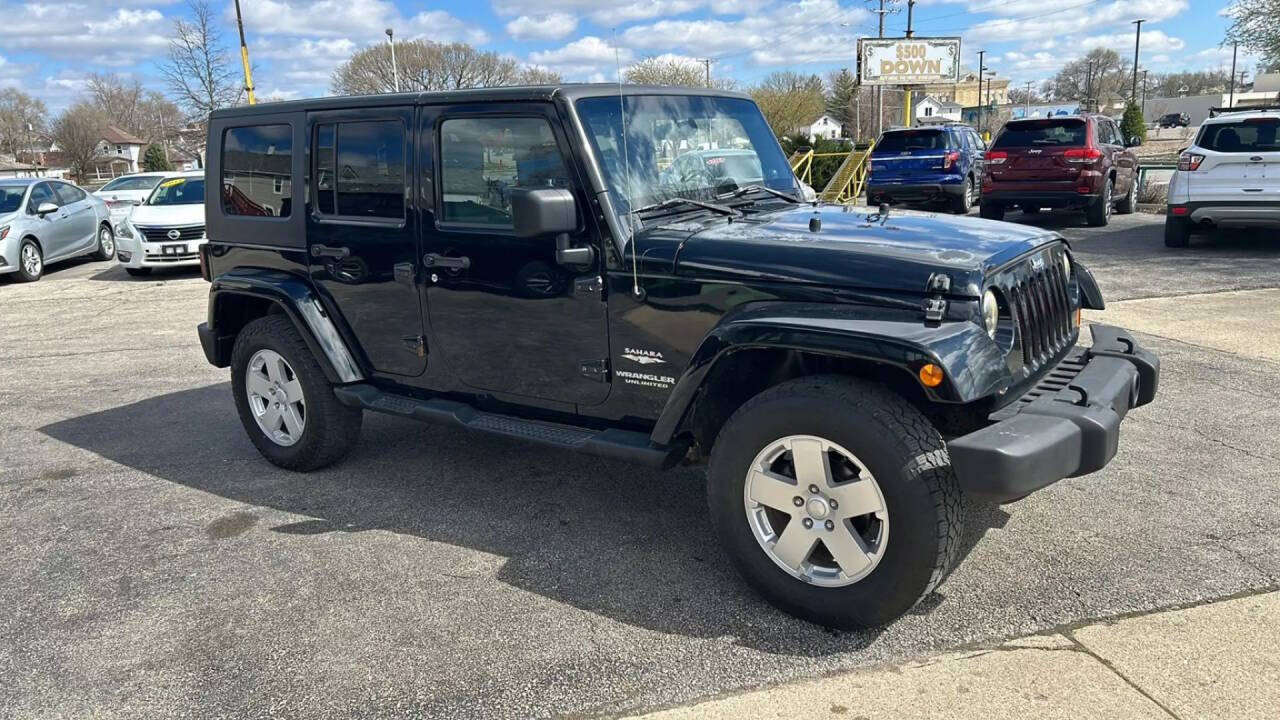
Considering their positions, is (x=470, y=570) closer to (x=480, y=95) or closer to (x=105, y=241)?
(x=480, y=95)

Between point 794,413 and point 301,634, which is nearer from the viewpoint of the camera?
point 794,413

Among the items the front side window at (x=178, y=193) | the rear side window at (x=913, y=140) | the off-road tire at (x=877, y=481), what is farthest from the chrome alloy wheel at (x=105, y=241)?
the off-road tire at (x=877, y=481)

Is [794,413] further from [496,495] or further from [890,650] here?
[496,495]

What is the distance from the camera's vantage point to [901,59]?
3416cm

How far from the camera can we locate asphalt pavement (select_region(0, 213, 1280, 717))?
305 centimetres

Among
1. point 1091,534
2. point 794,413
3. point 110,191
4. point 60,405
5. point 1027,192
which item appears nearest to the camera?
point 794,413

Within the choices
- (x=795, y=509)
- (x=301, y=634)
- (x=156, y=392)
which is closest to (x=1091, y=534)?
(x=795, y=509)

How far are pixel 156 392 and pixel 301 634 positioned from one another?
14.5ft

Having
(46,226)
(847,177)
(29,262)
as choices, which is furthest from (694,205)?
(847,177)

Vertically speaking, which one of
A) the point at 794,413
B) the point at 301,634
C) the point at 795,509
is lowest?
the point at 301,634

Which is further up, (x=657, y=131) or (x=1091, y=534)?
(x=657, y=131)

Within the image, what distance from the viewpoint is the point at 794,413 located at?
122 inches

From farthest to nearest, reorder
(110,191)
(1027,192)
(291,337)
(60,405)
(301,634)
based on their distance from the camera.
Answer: (110,191) < (1027,192) < (60,405) < (291,337) < (301,634)

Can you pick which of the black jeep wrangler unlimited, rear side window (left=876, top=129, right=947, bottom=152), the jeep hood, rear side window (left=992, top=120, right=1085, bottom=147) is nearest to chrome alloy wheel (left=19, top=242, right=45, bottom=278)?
the black jeep wrangler unlimited
